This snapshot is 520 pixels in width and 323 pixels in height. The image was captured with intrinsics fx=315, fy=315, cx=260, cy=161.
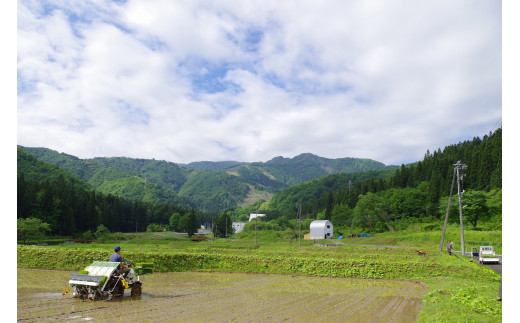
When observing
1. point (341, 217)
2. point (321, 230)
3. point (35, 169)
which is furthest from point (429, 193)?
point (35, 169)

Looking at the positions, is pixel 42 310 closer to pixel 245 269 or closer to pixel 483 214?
pixel 245 269

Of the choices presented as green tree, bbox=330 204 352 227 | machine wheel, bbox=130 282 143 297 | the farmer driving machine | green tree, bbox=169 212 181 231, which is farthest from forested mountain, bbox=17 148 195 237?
machine wheel, bbox=130 282 143 297

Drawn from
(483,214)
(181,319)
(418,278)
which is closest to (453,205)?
(483,214)

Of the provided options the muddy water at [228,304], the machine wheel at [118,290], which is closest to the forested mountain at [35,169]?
the muddy water at [228,304]

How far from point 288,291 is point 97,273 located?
860cm

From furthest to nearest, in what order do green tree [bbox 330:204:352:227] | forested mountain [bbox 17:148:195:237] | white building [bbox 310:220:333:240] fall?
green tree [bbox 330:204:352:227], white building [bbox 310:220:333:240], forested mountain [bbox 17:148:195:237]

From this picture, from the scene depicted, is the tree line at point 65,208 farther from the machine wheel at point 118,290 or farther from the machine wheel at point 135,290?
the machine wheel at point 118,290

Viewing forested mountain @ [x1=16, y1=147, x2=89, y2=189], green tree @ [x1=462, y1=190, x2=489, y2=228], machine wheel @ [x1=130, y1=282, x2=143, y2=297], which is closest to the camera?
machine wheel @ [x1=130, y1=282, x2=143, y2=297]

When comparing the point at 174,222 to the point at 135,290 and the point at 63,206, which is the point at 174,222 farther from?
the point at 135,290

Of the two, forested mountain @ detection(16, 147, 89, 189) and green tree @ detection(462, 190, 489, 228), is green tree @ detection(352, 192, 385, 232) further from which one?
forested mountain @ detection(16, 147, 89, 189)

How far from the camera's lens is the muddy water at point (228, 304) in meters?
9.74

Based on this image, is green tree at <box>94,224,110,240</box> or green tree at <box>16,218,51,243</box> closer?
green tree at <box>16,218,51,243</box>

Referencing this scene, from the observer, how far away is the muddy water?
974cm

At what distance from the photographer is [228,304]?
Answer: 12.0 metres
